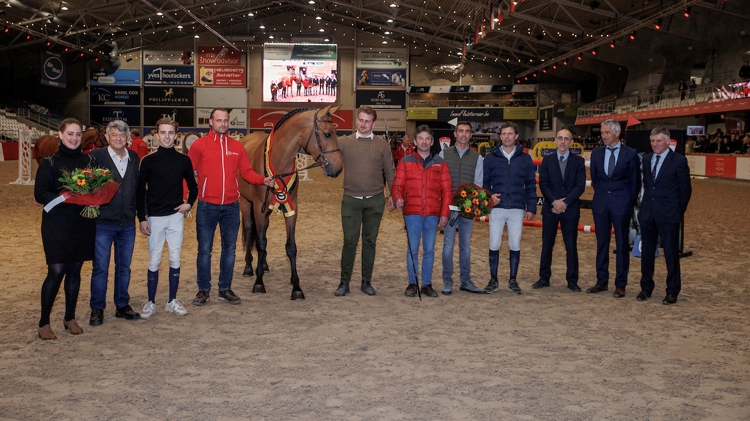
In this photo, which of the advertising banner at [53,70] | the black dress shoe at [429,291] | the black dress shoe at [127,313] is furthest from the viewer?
the advertising banner at [53,70]

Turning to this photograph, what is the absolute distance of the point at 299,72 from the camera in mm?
45000

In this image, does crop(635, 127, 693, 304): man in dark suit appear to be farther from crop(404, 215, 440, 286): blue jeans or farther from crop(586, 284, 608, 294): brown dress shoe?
crop(404, 215, 440, 286): blue jeans

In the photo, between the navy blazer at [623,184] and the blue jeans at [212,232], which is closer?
the blue jeans at [212,232]

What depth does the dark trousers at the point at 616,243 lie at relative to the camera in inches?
286

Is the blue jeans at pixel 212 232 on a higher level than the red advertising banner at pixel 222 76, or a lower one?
lower

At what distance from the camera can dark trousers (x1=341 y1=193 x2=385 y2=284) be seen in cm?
702

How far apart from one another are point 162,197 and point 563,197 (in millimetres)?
4228

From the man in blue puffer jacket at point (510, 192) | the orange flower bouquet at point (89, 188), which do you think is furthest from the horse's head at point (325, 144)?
the orange flower bouquet at point (89, 188)

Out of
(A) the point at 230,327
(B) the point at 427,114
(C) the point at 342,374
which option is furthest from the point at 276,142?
(B) the point at 427,114

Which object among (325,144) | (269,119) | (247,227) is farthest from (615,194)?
(269,119)

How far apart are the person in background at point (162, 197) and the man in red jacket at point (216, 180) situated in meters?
0.24

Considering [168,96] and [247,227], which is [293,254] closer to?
[247,227]

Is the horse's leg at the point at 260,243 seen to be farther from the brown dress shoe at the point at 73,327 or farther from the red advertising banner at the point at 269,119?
the red advertising banner at the point at 269,119

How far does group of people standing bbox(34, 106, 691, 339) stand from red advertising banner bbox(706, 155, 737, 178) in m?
22.6
